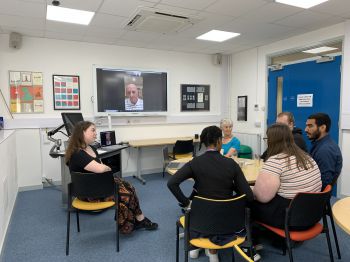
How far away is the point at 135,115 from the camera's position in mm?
5250

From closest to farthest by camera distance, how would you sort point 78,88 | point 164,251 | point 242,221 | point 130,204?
1. point 242,221
2. point 164,251
3. point 130,204
4. point 78,88

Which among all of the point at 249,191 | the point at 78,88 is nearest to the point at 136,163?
the point at 78,88

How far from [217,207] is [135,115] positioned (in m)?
3.78

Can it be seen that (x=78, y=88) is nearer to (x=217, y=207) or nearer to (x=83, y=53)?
(x=83, y=53)

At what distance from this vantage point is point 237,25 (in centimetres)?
398

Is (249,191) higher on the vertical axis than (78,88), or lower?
lower

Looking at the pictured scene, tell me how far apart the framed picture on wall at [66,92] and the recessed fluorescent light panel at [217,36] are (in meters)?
2.36

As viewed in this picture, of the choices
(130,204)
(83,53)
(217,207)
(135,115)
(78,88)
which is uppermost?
(83,53)

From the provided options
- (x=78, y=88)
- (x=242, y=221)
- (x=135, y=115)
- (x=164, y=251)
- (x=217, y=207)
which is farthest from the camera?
(x=135, y=115)

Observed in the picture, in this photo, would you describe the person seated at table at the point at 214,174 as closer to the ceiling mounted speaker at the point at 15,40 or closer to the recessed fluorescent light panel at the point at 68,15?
the recessed fluorescent light panel at the point at 68,15

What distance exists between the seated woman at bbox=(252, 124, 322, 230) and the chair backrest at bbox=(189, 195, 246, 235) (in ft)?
0.87

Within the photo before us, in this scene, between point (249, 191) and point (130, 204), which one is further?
point (130, 204)

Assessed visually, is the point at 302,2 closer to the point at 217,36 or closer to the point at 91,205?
the point at 217,36

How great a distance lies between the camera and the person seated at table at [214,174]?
1854mm
